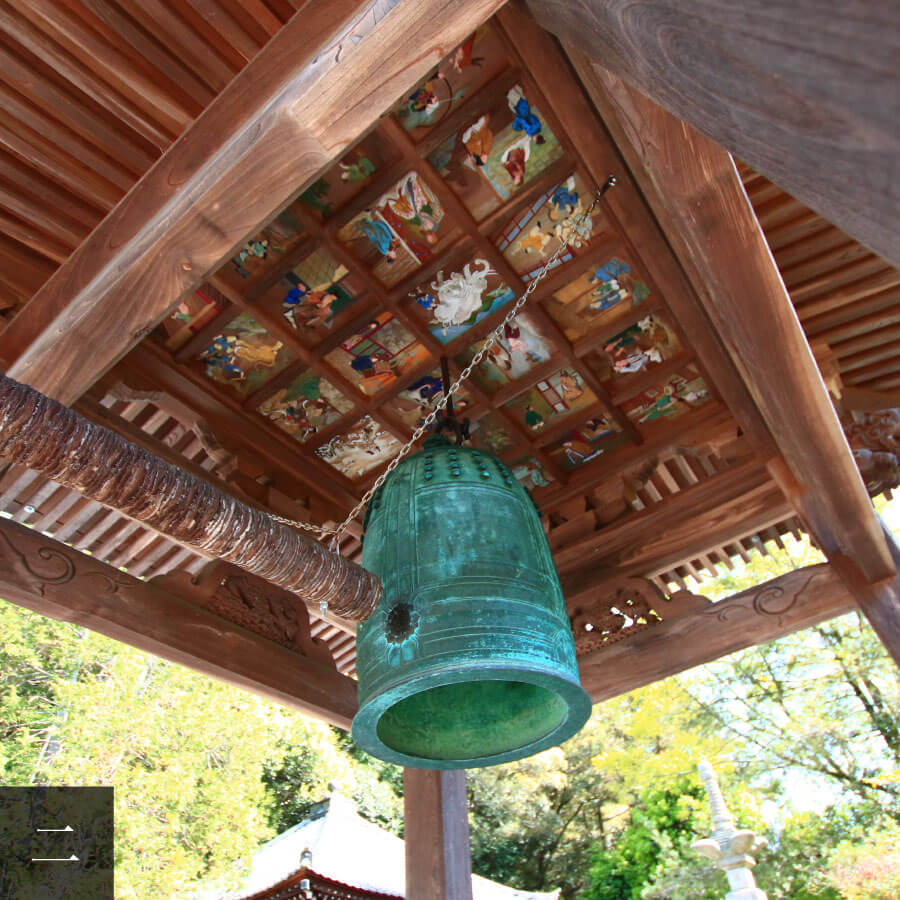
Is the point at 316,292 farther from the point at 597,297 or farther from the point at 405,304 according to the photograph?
the point at 597,297

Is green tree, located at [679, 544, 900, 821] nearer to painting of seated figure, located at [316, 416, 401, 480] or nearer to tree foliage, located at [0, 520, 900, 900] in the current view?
tree foliage, located at [0, 520, 900, 900]

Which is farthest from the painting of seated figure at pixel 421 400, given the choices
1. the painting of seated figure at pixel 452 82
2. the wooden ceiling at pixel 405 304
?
the painting of seated figure at pixel 452 82

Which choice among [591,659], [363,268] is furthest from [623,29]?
[591,659]

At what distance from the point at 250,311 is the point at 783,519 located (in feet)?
8.69

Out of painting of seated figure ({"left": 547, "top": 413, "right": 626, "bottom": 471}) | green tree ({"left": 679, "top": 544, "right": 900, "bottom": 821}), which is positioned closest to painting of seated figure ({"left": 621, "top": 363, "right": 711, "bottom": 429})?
painting of seated figure ({"left": 547, "top": 413, "right": 626, "bottom": 471})

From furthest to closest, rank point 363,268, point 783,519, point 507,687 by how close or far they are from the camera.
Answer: point 783,519
point 363,268
point 507,687

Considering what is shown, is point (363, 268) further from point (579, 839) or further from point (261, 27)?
point (579, 839)

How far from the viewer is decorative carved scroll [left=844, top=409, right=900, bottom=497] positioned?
10.5 feet

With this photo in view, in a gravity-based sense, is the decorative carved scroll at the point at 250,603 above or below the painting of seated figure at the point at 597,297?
below

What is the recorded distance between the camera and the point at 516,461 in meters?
3.87

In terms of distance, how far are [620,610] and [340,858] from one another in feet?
21.0

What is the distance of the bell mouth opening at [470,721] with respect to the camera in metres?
2.23
